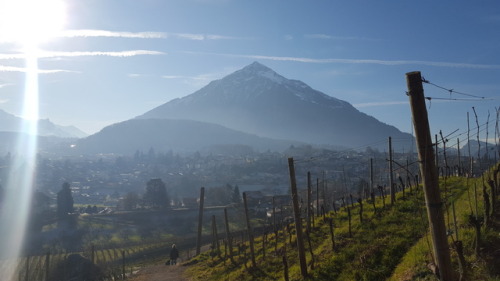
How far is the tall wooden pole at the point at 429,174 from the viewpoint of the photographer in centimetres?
665

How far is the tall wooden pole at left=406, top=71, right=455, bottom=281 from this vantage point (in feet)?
21.8

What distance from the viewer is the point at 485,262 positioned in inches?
329

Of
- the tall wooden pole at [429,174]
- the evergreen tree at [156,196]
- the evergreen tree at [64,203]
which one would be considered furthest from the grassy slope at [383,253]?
the evergreen tree at [156,196]

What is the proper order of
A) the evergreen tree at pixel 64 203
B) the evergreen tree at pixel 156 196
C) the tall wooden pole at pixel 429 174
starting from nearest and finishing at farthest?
the tall wooden pole at pixel 429 174, the evergreen tree at pixel 64 203, the evergreen tree at pixel 156 196

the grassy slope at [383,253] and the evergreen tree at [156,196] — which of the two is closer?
the grassy slope at [383,253]

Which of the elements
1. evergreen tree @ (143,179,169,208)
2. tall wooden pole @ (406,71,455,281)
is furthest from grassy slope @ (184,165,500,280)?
evergreen tree @ (143,179,169,208)

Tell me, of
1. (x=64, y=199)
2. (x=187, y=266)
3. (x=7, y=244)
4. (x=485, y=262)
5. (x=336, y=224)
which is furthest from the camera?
(x=64, y=199)

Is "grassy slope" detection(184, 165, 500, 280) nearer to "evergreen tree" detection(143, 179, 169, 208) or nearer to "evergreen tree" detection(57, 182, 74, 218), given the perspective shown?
"evergreen tree" detection(57, 182, 74, 218)

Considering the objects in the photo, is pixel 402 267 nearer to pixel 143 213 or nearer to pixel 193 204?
pixel 143 213

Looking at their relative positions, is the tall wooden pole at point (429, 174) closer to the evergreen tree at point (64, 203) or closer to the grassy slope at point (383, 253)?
the grassy slope at point (383, 253)

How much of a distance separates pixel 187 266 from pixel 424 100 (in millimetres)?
30012

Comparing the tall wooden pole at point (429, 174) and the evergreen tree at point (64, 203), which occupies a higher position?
the tall wooden pole at point (429, 174)

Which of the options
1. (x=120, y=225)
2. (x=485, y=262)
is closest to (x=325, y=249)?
(x=485, y=262)

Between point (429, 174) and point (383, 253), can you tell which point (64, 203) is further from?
point (429, 174)
